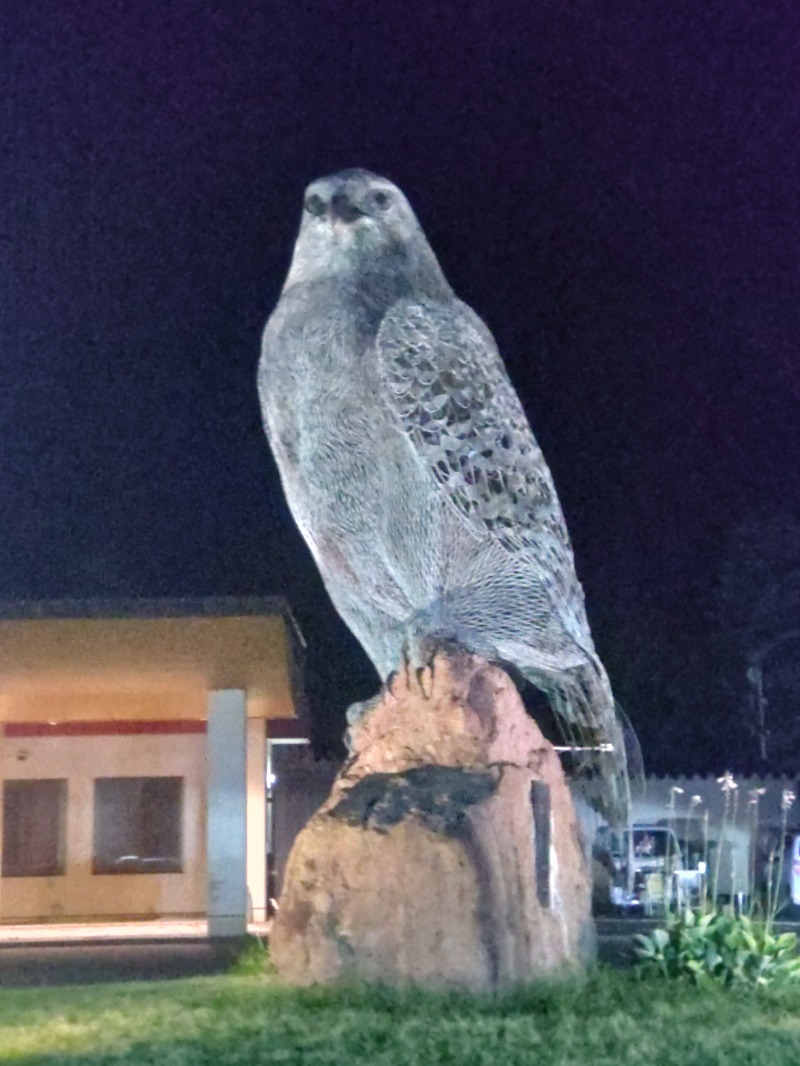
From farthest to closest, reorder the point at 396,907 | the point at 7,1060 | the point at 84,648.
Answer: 1. the point at 84,648
2. the point at 396,907
3. the point at 7,1060

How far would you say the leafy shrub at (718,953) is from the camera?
859cm

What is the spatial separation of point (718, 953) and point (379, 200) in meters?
4.77

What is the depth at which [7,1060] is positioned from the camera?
262 inches

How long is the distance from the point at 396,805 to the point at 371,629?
1.10 m

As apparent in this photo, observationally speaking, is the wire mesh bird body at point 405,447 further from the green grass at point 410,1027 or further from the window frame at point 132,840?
the window frame at point 132,840

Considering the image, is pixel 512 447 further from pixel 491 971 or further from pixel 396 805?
pixel 491 971

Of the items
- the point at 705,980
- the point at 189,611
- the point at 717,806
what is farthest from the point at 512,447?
the point at 717,806

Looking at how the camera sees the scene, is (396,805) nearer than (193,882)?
Yes

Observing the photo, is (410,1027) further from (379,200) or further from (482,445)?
(379,200)

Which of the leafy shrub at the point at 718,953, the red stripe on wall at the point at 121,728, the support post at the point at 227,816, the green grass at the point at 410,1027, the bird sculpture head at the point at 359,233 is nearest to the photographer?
the green grass at the point at 410,1027

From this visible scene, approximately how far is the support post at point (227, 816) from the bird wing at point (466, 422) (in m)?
10.3

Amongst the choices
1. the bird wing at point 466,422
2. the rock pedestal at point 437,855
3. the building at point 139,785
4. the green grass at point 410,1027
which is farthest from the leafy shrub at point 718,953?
the building at point 139,785

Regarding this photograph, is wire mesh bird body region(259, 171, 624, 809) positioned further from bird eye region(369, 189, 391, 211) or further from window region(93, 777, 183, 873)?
window region(93, 777, 183, 873)

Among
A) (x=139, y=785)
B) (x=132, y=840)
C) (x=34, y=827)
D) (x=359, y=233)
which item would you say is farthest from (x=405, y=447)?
(x=34, y=827)
